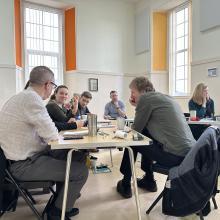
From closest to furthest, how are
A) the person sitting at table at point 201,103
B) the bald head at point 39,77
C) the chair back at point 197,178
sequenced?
the chair back at point 197,178, the bald head at point 39,77, the person sitting at table at point 201,103

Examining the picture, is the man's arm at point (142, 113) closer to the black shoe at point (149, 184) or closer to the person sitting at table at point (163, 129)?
the person sitting at table at point (163, 129)

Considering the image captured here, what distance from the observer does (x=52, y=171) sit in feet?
5.25

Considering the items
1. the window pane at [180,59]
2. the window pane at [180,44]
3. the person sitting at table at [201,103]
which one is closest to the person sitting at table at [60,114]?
the person sitting at table at [201,103]

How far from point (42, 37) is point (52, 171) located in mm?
5138

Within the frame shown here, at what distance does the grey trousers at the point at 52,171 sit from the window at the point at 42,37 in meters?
4.60

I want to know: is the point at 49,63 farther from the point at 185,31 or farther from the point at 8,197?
the point at 8,197

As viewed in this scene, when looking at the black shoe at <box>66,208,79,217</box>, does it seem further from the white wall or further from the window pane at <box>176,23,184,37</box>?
the window pane at <box>176,23,184,37</box>

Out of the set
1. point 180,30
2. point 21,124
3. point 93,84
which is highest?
point 180,30

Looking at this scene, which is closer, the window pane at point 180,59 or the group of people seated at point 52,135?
the group of people seated at point 52,135

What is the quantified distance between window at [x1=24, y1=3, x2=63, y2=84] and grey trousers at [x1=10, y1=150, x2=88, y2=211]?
15.1ft

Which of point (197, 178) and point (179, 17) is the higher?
point (179, 17)

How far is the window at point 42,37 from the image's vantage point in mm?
5855

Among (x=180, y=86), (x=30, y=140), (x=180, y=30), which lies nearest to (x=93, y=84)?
(x=180, y=86)

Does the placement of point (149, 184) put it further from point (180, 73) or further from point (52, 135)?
point (180, 73)
